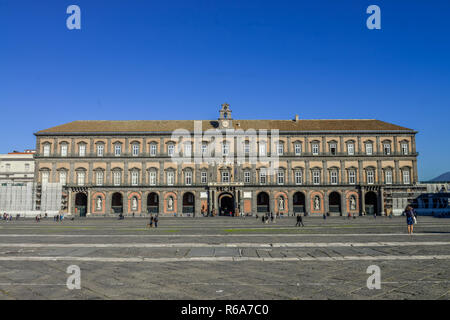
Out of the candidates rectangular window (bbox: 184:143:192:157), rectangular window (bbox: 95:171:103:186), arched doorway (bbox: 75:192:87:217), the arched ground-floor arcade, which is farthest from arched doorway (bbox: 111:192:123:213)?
rectangular window (bbox: 184:143:192:157)

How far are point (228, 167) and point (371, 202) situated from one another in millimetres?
21930

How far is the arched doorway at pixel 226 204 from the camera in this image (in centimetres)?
5019

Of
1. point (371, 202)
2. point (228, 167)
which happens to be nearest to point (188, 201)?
point (228, 167)

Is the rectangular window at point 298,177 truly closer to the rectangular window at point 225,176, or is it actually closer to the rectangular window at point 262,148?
the rectangular window at point 262,148

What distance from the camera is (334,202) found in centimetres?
5003

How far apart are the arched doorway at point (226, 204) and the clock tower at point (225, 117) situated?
10227 mm

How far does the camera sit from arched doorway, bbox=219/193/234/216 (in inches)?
1976

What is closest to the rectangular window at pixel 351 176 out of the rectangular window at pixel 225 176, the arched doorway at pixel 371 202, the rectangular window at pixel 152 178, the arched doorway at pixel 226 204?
the arched doorway at pixel 371 202

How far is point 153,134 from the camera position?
49438mm

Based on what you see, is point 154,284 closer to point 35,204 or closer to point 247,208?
point 247,208

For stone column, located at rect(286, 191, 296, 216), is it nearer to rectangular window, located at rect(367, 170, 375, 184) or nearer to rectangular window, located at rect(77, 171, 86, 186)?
rectangular window, located at rect(367, 170, 375, 184)

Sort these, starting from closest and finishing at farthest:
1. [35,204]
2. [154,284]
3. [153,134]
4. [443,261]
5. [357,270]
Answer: [154,284], [357,270], [443,261], [35,204], [153,134]

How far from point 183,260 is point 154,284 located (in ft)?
9.89
